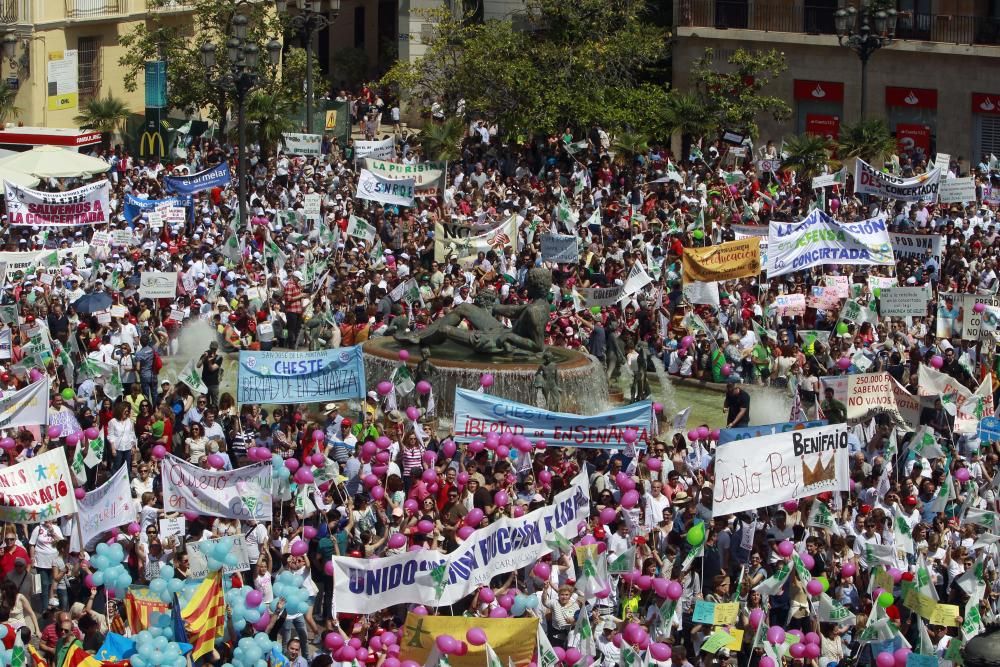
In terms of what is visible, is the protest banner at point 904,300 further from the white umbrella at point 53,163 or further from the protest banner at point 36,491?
the white umbrella at point 53,163

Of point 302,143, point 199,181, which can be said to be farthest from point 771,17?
point 199,181

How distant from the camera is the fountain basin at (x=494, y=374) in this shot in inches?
872

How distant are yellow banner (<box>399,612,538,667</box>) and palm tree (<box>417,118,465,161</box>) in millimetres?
23757

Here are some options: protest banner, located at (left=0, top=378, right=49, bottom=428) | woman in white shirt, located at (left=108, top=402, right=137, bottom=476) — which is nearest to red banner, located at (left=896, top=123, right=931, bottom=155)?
woman in white shirt, located at (left=108, top=402, right=137, bottom=476)

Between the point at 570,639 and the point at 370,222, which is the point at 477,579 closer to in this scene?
the point at 570,639

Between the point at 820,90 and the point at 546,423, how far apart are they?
2745 centimetres

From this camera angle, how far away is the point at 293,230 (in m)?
30.9

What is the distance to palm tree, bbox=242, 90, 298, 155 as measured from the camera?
1507 inches

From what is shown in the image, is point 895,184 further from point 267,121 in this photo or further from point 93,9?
point 93,9

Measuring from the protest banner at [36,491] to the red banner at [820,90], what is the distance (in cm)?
3078

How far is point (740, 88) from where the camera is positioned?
1588 inches

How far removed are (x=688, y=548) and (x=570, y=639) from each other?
191 cm

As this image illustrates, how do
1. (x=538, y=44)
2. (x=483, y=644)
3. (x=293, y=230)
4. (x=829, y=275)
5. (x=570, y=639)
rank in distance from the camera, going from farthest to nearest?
(x=538, y=44) → (x=293, y=230) → (x=829, y=275) → (x=570, y=639) → (x=483, y=644)

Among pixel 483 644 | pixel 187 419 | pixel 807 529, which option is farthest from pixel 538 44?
→ pixel 483 644
